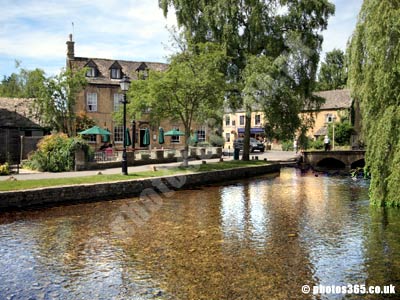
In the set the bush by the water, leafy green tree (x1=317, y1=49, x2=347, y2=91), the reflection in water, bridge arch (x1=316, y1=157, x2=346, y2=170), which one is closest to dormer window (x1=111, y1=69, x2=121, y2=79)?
the bush by the water

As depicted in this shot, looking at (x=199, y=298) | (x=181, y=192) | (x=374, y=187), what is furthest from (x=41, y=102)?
(x=199, y=298)

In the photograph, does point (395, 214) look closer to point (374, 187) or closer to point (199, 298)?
point (374, 187)

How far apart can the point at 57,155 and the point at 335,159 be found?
26.3 meters

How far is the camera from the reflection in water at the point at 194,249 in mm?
7527

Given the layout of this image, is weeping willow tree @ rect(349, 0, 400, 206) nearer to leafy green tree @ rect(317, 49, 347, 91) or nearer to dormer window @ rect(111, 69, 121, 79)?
dormer window @ rect(111, 69, 121, 79)

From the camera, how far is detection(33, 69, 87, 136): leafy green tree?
30.9 m

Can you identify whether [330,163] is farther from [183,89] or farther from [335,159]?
[183,89]

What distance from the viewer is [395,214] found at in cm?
1361

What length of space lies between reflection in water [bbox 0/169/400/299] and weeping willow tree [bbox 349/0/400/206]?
135 cm

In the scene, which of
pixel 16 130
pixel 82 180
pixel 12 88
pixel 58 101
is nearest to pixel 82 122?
pixel 58 101

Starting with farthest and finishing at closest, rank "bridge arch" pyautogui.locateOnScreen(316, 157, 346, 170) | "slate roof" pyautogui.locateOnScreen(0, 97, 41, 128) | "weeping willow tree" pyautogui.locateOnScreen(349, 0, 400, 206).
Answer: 1. "bridge arch" pyautogui.locateOnScreen(316, 157, 346, 170)
2. "slate roof" pyautogui.locateOnScreen(0, 97, 41, 128)
3. "weeping willow tree" pyautogui.locateOnScreen(349, 0, 400, 206)

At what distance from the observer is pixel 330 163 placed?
39688 millimetres

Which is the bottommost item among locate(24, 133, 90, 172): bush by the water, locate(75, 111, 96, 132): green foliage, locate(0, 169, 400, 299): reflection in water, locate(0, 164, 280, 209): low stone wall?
locate(0, 169, 400, 299): reflection in water

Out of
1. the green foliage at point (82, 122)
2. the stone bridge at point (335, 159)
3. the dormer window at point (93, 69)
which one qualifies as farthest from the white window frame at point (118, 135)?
the stone bridge at point (335, 159)
